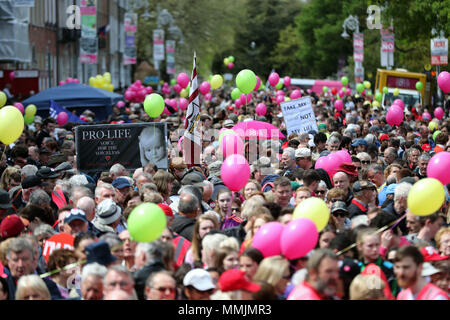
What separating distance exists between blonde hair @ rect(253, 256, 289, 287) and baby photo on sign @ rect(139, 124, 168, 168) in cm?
628

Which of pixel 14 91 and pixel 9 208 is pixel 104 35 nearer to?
pixel 14 91

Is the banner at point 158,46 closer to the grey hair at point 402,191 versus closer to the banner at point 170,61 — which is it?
the banner at point 170,61

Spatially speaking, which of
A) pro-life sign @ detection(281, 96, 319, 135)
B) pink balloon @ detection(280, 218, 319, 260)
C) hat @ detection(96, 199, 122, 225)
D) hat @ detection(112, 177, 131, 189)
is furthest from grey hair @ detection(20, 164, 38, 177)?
pro-life sign @ detection(281, 96, 319, 135)

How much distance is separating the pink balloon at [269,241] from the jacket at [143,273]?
0.73 metres

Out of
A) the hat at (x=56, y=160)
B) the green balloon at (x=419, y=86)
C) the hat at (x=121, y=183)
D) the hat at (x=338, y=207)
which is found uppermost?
the hat at (x=338, y=207)

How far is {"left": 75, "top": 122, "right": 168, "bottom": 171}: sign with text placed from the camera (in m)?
12.7

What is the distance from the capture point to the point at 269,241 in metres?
6.90

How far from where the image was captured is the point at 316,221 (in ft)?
23.6

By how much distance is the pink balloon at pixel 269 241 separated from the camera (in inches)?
272

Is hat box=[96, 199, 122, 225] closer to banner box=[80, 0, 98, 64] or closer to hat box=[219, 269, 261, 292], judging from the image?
hat box=[219, 269, 261, 292]

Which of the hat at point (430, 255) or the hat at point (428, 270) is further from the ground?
the hat at point (428, 270)

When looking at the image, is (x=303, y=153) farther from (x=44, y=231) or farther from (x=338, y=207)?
(x=44, y=231)

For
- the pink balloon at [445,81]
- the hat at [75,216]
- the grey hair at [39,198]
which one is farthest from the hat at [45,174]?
the pink balloon at [445,81]
